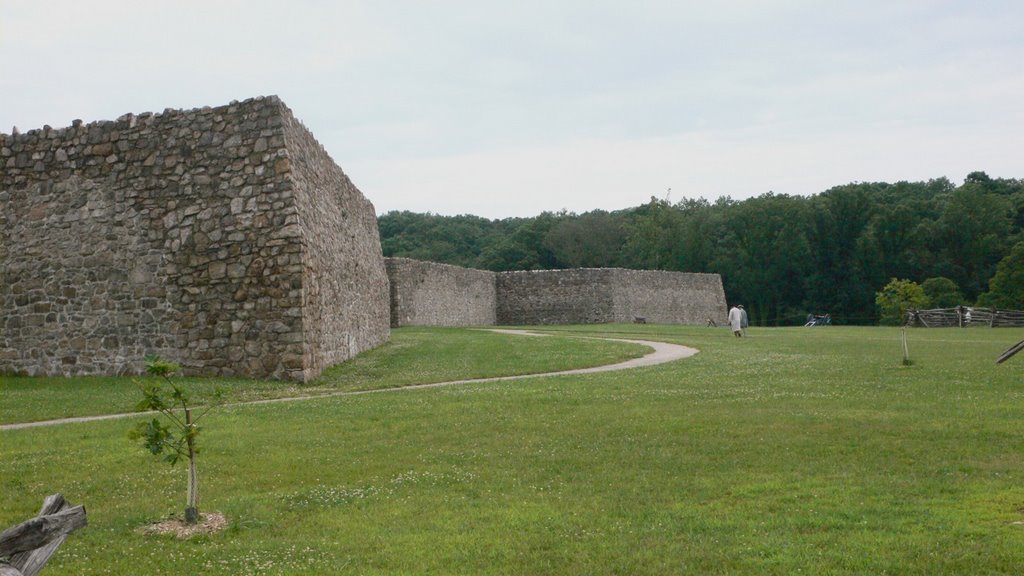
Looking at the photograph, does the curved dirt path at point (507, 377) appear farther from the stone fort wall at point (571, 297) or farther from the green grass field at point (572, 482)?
the stone fort wall at point (571, 297)

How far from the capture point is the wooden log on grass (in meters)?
3.88

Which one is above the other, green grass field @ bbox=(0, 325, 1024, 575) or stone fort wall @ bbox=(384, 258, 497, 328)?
stone fort wall @ bbox=(384, 258, 497, 328)

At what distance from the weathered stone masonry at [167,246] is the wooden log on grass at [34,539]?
1340 cm

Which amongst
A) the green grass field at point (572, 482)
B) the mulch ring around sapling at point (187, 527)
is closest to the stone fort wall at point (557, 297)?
the green grass field at point (572, 482)

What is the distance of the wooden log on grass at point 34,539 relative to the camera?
12.7 ft

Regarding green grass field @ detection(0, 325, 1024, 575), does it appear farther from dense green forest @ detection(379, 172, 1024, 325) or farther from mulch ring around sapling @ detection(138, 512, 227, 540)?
dense green forest @ detection(379, 172, 1024, 325)

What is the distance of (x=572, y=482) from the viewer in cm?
793

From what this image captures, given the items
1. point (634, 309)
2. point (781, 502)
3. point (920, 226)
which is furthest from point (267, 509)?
point (920, 226)

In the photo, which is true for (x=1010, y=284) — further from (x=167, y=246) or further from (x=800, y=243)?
(x=167, y=246)

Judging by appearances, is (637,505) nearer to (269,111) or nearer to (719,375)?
(719,375)

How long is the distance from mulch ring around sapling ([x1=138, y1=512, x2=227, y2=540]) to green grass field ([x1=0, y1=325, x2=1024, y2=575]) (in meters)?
0.12

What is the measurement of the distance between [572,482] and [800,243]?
74.1 metres

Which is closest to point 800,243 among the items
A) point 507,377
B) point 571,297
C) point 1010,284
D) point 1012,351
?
point 1010,284

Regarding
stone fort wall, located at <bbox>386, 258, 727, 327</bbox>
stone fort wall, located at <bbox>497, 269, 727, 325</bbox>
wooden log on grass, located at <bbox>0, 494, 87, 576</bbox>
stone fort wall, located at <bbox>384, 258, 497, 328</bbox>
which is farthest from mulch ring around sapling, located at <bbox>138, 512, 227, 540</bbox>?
stone fort wall, located at <bbox>497, 269, 727, 325</bbox>
